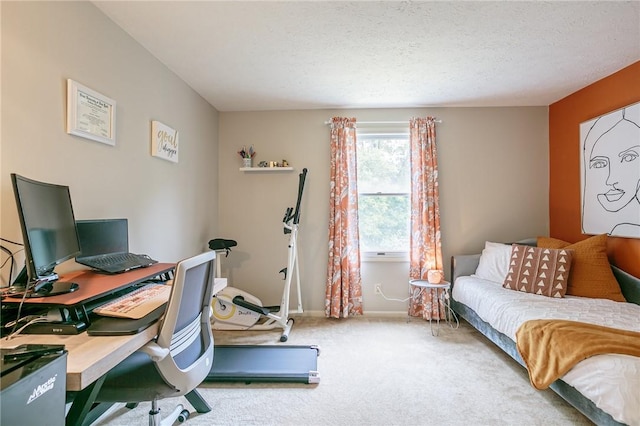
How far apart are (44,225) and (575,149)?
14.0 feet

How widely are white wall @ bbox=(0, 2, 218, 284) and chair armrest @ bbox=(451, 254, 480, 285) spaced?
112 inches

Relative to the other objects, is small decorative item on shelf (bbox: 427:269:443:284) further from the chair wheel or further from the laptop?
the laptop

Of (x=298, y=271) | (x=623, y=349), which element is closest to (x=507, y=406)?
(x=623, y=349)

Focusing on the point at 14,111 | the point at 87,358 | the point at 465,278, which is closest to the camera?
the point at 87,358

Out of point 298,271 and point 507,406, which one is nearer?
point 507,406

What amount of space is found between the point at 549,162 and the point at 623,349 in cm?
262

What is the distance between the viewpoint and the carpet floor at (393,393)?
182 cm

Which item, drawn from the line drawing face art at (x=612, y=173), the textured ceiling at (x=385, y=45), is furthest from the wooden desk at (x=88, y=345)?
the line drawing face art at (x=612, y=173)

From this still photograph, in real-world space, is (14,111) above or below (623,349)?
above

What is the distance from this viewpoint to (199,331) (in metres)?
1.62

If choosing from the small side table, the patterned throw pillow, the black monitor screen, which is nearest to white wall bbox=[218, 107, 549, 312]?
the small side table

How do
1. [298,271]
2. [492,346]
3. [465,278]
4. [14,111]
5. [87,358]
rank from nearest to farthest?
[87,358] → [14,111] → [492,346] → [465,278] → [298,271]

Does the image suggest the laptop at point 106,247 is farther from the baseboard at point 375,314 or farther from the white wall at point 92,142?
the baseboard at point 375,314

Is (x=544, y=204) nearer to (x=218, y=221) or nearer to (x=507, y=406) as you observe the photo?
(x=507, y=406)
